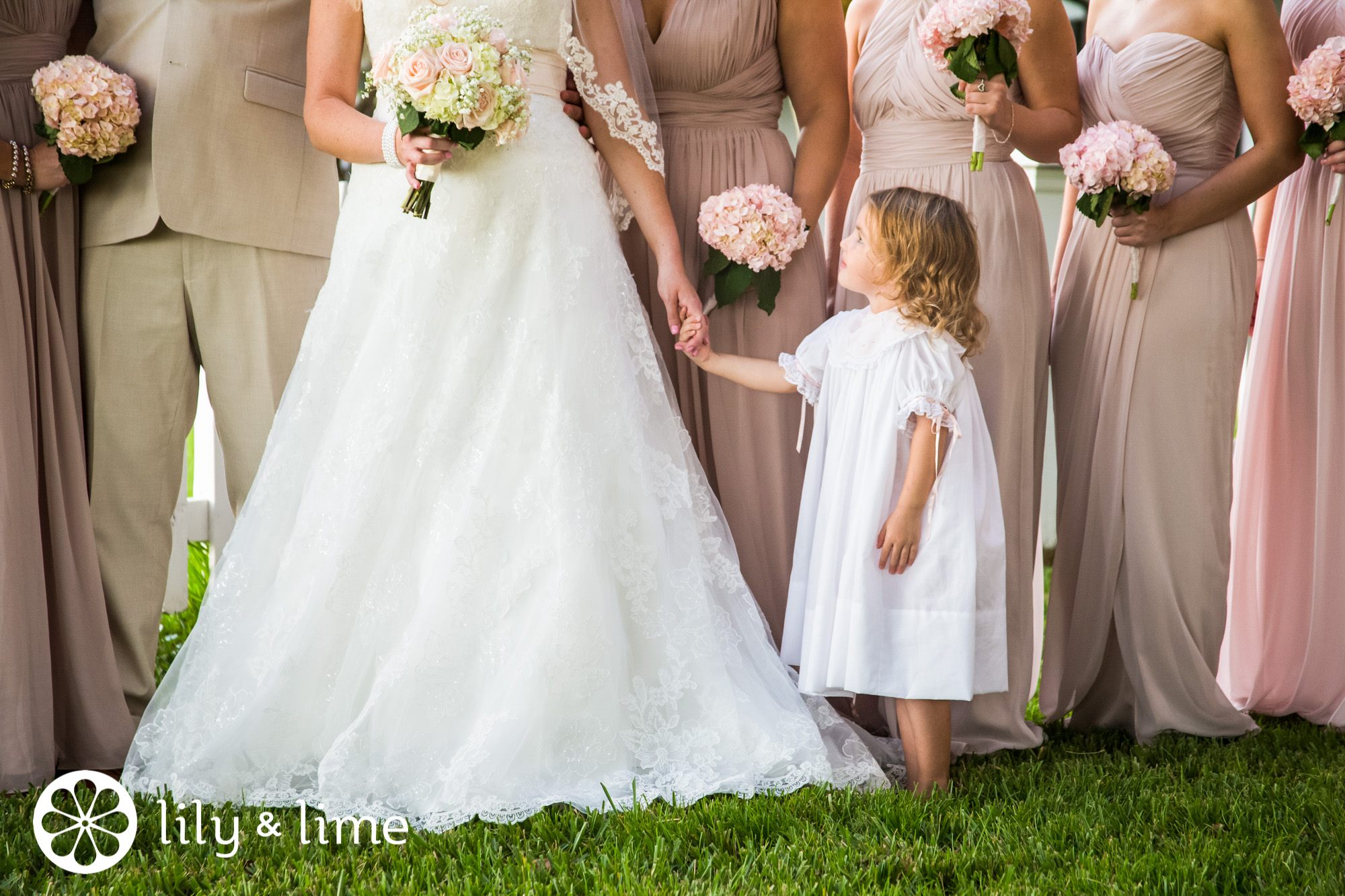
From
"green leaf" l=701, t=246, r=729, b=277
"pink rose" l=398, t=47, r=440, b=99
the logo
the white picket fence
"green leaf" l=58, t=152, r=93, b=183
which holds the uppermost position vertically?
"pink rose" l=398, t=47, r=440, b=99

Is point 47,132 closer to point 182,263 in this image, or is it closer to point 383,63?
point 182,263

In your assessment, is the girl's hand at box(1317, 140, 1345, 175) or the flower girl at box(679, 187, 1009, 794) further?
the girl's hand at box(1317, 140, 1345, 175)

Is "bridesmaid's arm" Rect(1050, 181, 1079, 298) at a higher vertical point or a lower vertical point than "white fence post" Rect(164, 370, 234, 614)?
higher

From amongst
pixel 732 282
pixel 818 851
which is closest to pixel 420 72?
pixel 732 282

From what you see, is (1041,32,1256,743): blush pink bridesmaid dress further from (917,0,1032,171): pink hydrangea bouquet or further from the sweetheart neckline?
(917,0,1032,171): pink hydrangea bouquet

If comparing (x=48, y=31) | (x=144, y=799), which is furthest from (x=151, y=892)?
(x=48, y=31)

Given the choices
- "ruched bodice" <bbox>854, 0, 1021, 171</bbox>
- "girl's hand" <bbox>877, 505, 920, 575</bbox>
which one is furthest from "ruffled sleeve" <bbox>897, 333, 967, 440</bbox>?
"ruched bodice" <bbox>854, 0, 1021, 171</bbox>

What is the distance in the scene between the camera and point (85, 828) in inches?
111

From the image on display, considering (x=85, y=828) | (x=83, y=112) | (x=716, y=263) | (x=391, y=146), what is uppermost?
(x=83, y=112)

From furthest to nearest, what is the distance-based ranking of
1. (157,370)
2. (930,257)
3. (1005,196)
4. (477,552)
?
(1005,196)
(157,370)
(930,257)
(477,552)

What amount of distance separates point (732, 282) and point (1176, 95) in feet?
5.32

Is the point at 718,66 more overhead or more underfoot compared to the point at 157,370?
more overhead

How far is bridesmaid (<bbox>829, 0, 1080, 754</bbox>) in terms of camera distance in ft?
12.2

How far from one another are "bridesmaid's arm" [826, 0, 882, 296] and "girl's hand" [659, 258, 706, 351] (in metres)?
0.95
